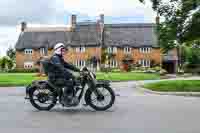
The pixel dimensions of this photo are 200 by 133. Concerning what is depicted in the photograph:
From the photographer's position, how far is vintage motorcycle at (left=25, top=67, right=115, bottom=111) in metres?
10.8

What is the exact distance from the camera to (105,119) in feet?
30.8

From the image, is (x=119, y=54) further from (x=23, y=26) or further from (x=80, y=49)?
(x=23, y=26)

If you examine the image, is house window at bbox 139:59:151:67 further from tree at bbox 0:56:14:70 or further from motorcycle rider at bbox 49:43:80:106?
motorcycle rider at bbox 49:43:80:106

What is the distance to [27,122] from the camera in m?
8.95

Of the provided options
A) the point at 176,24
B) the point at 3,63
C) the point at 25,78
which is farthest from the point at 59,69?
the point at 3,63

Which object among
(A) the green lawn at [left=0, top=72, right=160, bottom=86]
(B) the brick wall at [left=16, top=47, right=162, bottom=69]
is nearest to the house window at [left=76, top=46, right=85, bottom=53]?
(B) the brick wall at [left=16, top=47, right=162, bottom=69]

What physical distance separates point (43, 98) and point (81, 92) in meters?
1.07

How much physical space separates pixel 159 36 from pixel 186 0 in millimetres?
2850

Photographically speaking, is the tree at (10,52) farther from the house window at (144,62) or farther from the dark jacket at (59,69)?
the dark jacket at (59,69)

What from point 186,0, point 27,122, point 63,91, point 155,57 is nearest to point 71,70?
point 63,91

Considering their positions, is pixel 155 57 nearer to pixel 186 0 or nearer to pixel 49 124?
pixel 186 0

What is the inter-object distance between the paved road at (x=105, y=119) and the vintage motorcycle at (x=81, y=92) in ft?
0.80

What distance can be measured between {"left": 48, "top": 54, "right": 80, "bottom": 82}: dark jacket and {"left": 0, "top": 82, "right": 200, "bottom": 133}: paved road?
0.91 meters

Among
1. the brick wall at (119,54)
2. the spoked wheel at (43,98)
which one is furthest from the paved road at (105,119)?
the brick wall at (119,54)
